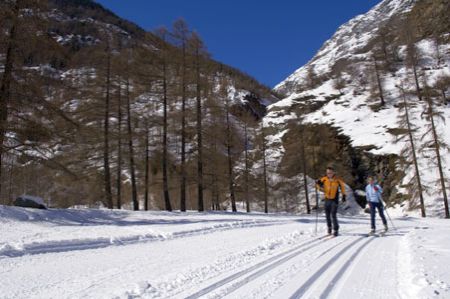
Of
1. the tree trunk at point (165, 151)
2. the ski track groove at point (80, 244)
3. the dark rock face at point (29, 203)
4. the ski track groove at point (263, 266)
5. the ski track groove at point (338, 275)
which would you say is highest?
the tree trunk at point (165, 151)

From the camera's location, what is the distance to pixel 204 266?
219 inches

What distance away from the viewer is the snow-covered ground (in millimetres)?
4164

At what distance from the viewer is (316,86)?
65.1 m

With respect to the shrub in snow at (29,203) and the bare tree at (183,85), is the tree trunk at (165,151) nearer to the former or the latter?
the bare tree at (183,85)

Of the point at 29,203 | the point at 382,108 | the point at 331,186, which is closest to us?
the point at 331,186

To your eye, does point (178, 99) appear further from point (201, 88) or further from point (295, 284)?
point (295, 284)

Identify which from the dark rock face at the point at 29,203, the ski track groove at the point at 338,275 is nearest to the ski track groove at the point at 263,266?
the ski track groove at the point at 338,275

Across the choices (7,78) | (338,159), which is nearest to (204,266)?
(7,78)

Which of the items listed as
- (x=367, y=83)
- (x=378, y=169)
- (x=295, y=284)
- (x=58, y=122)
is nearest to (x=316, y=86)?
(x=367, y=83)

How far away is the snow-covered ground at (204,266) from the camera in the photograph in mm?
4164

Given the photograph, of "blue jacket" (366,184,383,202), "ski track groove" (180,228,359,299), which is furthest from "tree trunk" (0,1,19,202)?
"blue jacket" (366,184,383,202)

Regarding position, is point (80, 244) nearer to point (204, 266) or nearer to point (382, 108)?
point (204, 266)

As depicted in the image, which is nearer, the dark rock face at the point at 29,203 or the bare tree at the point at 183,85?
the dark rock face at the point at 29,203

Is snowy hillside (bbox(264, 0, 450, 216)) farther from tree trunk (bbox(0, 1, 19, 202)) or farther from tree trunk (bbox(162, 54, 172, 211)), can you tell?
tree trunk (bbox(0, 1, 19, 202))
